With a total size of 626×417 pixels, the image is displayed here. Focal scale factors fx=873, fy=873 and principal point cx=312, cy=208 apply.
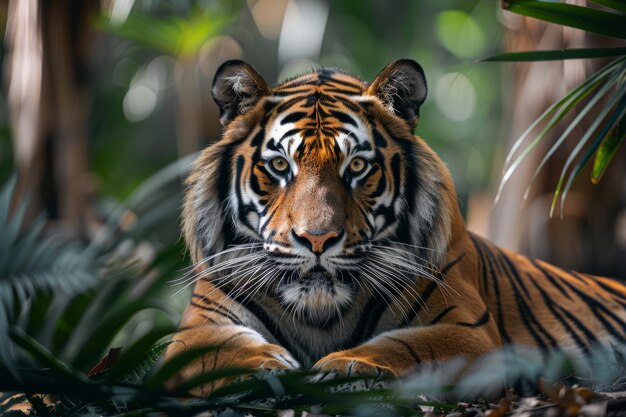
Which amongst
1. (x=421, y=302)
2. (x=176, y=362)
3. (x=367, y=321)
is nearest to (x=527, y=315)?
(x=421, y=302)

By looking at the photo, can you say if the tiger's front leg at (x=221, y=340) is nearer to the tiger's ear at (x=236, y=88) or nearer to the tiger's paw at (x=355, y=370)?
the tiger's paw at (x=355, y=370)

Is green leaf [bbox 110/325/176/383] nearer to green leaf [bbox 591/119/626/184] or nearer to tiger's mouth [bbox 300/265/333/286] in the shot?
tiger's mouth [bbox 300/265/333/286]

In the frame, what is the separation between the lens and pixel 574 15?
2928 mm

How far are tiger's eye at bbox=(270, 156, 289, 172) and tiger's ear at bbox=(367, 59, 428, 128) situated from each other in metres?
0.46

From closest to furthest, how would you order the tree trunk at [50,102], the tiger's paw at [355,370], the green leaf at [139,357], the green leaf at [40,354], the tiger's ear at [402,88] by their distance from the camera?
1. the green leaf at [40,354]
2. the green leaf at [139,357]
3. the tiger's paw at [355,370]
4. the tiger's ear at [402,88]
5. the tree trunk at [50,102]

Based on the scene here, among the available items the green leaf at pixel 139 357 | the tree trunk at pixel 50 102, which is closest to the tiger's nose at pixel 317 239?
the green leaf at pixel 139 357

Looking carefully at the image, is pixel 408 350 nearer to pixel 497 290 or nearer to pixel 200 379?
pixel 497 290

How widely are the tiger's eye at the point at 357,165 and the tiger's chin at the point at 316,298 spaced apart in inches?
15.8

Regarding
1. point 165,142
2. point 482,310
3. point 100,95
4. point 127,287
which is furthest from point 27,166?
point 165,142

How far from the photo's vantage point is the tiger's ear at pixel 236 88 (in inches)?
128

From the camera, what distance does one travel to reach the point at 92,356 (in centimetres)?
294

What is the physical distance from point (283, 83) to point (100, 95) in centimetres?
919

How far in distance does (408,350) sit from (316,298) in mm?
372

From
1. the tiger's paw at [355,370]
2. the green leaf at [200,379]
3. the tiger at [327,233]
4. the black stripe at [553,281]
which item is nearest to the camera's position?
the green leaf at [200,379]
